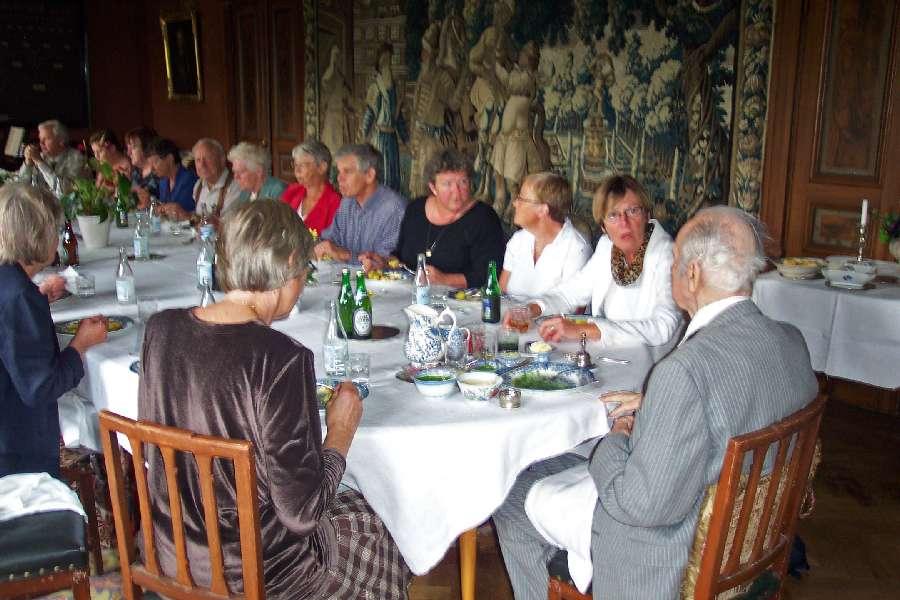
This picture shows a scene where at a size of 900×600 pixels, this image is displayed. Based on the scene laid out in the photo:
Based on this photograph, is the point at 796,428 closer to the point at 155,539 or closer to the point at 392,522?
the point at 392,522

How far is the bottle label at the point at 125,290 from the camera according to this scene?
3.40 meters

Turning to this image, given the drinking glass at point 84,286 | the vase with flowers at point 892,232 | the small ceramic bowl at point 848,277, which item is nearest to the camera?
the drinking glass at point 84,286

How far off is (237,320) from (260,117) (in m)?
7.61

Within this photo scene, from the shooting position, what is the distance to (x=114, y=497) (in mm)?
1868

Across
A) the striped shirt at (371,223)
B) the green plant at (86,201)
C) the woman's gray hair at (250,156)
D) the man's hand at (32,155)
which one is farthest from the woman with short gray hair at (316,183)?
the man's hand at (32,155)

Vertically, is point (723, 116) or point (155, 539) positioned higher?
point (723, 116)

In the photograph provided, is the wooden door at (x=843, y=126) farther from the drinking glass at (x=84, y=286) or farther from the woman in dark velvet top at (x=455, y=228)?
the drinking glass at (x=84, y=286)

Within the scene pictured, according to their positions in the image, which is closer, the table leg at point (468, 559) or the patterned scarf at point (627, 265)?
the table leg at point (468, 559)

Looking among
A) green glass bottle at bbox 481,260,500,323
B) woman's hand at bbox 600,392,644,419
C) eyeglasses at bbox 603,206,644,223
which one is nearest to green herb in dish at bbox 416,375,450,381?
woman's hand at bbox 600,392,644,419

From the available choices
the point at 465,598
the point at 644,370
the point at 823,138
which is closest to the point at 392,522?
the point at 465,598

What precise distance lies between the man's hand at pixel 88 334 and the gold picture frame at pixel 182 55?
7.68 m

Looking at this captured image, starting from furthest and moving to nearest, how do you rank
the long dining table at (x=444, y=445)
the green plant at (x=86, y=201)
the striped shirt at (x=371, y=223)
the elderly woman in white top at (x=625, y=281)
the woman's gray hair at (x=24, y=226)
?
the striped shirt at (x=371, y=223), the green plant at (x=86, y=201), the elderly woman in white top at (x=625, y=281), the woman's gray hair at (x=24, y=226), the long dining table at (x=444, y=445)

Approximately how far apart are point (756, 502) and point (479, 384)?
0.75m

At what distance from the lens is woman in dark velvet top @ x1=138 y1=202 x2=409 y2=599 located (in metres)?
1.71
